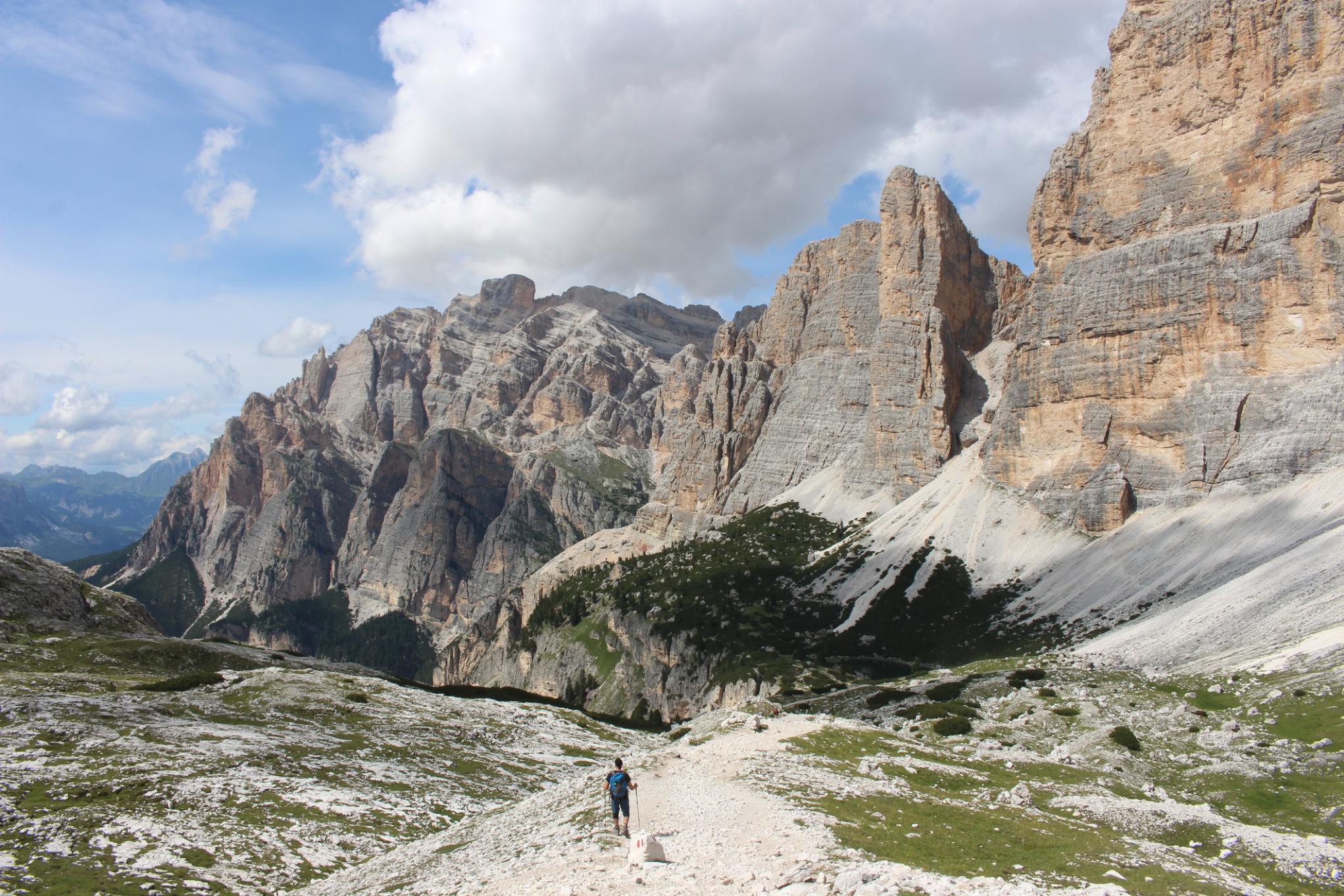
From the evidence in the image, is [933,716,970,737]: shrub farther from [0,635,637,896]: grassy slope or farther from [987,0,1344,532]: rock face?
[987,0,1344,532]: rock face

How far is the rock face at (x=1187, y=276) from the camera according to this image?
9644 centimetres

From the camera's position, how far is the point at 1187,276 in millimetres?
105812

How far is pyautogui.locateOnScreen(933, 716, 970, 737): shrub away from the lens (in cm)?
5056

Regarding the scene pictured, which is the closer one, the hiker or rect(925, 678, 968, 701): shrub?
the hiker

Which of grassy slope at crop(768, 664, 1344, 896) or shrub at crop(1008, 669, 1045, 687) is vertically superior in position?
shrub at crop(1008, 669, 1045, 687)

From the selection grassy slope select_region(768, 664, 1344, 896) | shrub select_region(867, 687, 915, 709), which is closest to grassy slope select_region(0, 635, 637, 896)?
grassy slope select_region(768, 664, 1344, 896)

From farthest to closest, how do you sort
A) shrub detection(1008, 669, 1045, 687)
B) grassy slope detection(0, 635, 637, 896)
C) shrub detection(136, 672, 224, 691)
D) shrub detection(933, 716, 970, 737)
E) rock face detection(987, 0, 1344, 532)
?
rock face detection(987, 0, 1344, 532) < shrub detection(1008, 669, 1045, 687) < shrub detection(136, 672, 224, 691) < shrub detection(933, 716, 970, 737) < grassy slope detection(0, 635, 637, 896)

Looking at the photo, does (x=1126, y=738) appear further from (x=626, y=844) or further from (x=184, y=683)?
(x=184, y=683)

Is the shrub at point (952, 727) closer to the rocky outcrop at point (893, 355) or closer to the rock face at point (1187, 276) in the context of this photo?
the rock face at point (1187, 276)

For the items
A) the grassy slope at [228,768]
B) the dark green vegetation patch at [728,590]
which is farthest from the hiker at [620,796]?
the dark green vegetation patch at [728,590]

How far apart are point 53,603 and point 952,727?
279 feet

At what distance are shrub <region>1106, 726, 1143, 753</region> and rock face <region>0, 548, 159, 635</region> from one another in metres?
84.9

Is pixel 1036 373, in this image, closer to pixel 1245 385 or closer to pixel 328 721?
pixel 1245 385

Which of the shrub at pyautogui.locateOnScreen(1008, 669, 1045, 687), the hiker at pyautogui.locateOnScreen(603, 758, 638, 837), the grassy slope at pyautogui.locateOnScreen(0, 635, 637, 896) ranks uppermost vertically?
the shrub at pyautogui.locateOnScreen(1008, 669, 1045, 687)
